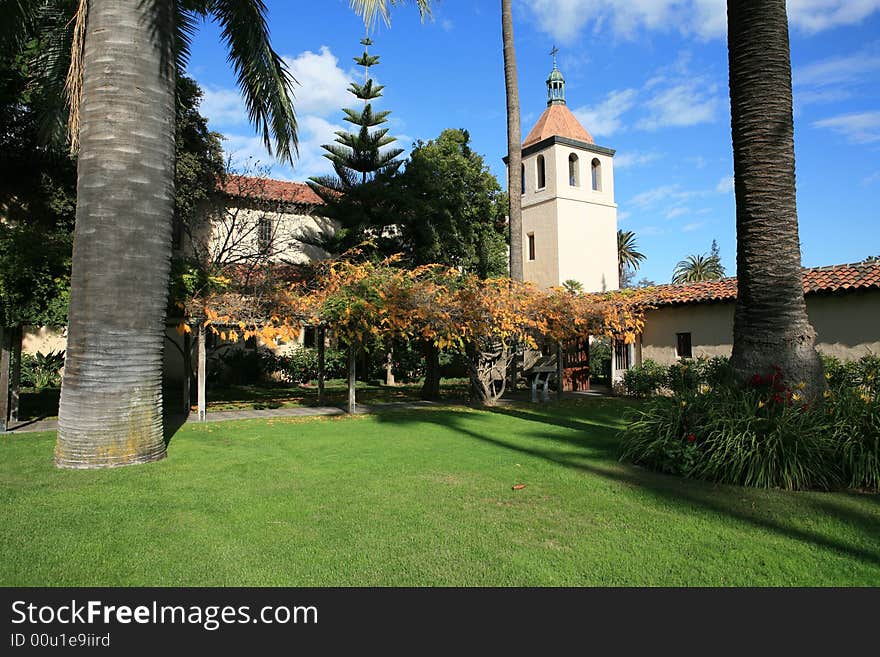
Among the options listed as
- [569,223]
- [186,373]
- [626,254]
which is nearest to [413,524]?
[186,373]

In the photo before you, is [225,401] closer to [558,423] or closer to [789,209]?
[558,423]

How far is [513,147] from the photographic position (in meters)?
14.6

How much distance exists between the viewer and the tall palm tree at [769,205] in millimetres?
6711

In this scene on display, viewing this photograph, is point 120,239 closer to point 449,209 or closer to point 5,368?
point 5,368

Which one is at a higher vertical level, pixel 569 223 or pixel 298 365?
pixel 569 223

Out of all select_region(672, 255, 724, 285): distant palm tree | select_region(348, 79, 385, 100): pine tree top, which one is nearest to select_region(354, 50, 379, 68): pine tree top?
select_region(348, 79, 385, 100): pine tree top

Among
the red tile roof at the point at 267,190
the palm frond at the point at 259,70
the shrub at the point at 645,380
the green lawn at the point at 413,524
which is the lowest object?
the green lawn at the point at 413,524

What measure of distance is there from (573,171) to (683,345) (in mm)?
13311

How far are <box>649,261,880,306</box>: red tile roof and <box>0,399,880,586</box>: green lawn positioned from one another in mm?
8893

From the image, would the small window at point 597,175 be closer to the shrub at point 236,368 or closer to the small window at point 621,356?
the small window at point 621,356

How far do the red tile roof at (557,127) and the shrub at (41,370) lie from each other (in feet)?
71.4

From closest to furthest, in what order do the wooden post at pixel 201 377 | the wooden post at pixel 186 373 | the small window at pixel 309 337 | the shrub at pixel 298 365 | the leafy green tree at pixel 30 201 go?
1. the leafy green tree at pixel 30 201
2. the wooden post at pixel 201 377
3. the wooden post at pixel 186 373
4. the shrub at pixel 298 365
5. the small window at pixel 309 337

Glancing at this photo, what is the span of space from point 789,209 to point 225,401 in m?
13.6

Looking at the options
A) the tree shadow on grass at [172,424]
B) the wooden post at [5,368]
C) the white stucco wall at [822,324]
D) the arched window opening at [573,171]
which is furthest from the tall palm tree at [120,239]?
the arched window opening at [573,171]
